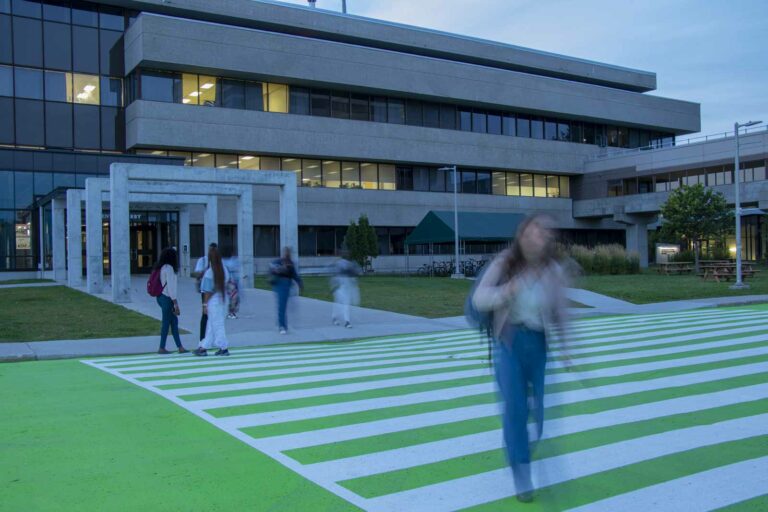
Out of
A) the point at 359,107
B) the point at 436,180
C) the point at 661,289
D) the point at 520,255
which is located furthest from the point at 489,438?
the point at 436,180

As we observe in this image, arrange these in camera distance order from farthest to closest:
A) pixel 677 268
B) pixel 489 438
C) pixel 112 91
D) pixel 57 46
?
pixel 112 91 < pixel 57 46 < pixel 677 268 < pixel 489 438

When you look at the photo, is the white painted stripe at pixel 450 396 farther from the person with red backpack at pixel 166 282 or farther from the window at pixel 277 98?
the window at pixel 277 98

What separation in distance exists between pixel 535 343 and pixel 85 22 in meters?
44.7

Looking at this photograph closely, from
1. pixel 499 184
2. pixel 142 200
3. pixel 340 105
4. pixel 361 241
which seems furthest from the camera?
pixel 499 184

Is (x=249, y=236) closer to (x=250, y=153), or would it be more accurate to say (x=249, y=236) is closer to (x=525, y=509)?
(x=250, y=153)

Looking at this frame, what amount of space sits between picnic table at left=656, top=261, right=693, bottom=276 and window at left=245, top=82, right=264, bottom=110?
1049 inches

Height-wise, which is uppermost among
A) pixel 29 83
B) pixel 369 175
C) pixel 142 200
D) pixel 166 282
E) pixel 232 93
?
pixel 232 93

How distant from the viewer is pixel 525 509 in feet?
15.5

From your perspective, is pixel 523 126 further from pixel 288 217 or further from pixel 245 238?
pixel 288 217

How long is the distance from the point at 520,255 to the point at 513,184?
5398 centimetres

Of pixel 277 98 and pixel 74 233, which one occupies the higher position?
pixel 277 98

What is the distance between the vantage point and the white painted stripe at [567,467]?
16.0 feet

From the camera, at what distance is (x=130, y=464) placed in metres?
5.80

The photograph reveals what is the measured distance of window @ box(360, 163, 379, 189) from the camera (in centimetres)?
5041
